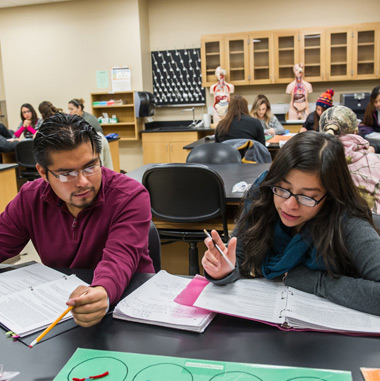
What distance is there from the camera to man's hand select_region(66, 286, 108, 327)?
35.7 inches

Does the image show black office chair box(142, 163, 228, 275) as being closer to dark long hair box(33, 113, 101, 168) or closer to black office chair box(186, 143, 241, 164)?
black office chair box(186, 143, 241, 164)

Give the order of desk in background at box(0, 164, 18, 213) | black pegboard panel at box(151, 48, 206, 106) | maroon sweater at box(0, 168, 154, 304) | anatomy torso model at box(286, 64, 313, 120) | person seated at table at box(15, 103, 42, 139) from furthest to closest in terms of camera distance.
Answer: black pegboard panel at box(151, 48, 206, 106), anatomy torso model at box(286, 64, 313, 120), person seated at table at box(15, 103, 42, 139), desk in background at box(0, 164, 18, 213), maroon sweater at box(0, 168, 154, 304)

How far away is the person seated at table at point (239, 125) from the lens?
3979 mm

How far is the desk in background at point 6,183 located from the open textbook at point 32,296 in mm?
2662

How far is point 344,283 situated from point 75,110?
542cm

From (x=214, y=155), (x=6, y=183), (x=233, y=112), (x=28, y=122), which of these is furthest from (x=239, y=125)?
(x=28, y=122)

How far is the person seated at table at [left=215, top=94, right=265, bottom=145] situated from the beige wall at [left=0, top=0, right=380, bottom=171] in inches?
121

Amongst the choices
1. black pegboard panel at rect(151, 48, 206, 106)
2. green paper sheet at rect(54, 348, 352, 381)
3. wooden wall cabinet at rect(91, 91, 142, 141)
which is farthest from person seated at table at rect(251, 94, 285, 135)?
green paper sheet at rect(54, 348, 352, 381)

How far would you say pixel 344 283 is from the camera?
1023mm

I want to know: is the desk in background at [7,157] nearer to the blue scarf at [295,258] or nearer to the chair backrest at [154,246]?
the chair backrest at [154,246]

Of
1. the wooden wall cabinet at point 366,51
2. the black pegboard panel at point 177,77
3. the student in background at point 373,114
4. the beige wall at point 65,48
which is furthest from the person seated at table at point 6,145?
the wooden wall cabinet at point 366,51

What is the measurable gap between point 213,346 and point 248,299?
0.20m

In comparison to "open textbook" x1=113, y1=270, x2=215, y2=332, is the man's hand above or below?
above

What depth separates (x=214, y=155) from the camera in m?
3.05
